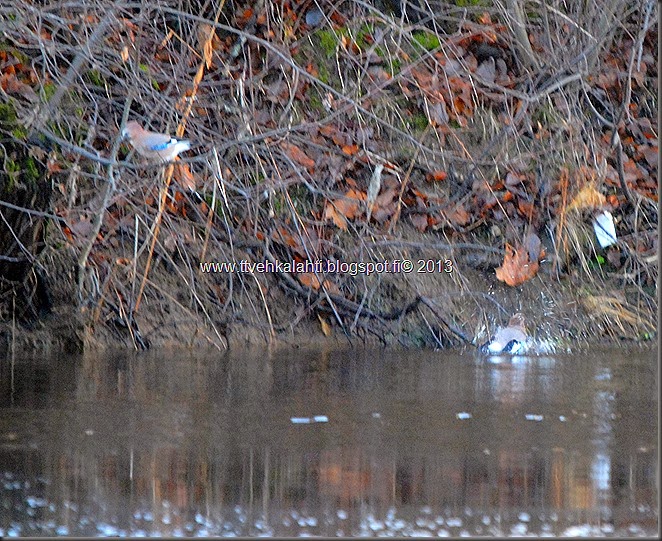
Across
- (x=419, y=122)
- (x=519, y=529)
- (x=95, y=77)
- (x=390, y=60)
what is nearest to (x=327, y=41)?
(x=390, y=60)

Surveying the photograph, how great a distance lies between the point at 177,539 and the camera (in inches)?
115

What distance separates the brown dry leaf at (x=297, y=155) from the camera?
23.5 ft

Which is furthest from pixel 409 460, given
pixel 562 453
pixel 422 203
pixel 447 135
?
pixel 447 135

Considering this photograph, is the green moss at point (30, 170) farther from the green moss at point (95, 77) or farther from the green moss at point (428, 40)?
the green moss at point (428, 40)

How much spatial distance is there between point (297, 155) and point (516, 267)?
1.54 metres

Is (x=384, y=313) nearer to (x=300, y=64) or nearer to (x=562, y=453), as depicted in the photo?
(x=300, y=64)

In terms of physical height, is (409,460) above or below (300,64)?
below

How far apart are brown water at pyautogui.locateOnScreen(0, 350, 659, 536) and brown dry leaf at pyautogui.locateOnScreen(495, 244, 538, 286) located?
4.01ft

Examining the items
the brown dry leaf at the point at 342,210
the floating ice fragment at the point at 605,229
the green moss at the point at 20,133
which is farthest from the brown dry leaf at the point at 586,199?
the green moss at the point at 20,133

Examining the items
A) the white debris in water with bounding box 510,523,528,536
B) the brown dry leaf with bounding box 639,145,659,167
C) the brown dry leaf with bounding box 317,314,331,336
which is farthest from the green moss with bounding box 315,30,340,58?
the white debris in water with bounding box 510,523,528,536

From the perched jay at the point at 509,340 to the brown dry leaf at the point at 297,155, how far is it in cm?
159

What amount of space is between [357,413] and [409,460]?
817 millimetres

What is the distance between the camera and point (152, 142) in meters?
6.28

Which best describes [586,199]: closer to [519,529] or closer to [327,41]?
[327,41]
